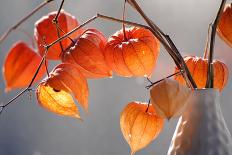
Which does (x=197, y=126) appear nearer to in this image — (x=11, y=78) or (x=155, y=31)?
(x=155, y=31)

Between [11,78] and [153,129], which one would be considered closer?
[11,78]

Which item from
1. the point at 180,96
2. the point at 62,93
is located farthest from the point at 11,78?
the point at 180,96

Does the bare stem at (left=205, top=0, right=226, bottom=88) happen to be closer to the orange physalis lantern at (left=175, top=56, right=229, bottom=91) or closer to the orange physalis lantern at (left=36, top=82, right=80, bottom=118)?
the orange physalis lantern at (left=175, top=56, right=229, bottom=91)

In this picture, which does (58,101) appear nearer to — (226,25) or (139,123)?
(139,123)

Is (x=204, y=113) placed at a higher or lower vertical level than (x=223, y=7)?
lower

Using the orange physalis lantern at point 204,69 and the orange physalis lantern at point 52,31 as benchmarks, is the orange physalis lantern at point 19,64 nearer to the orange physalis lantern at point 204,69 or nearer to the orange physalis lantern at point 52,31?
the orange physalis lantern at point 52,31

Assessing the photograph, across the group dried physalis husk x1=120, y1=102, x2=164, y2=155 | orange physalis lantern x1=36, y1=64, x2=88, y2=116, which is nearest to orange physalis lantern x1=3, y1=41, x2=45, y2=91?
orange physalis lantern x1=36, y1=64, x2=88, y2=116
